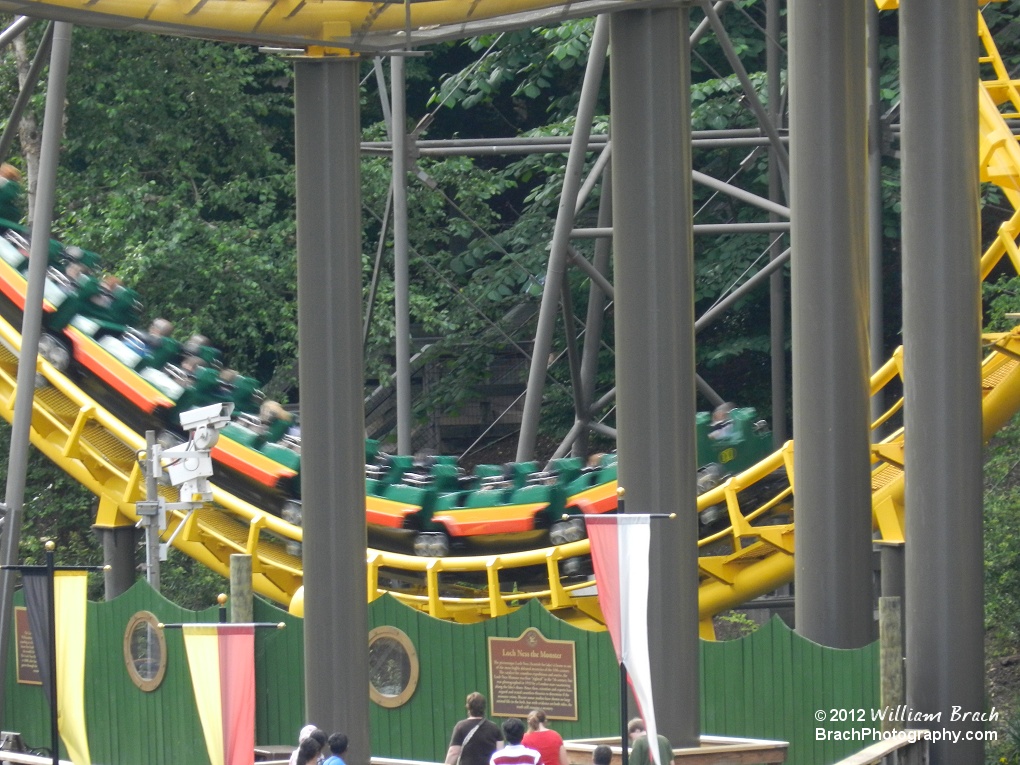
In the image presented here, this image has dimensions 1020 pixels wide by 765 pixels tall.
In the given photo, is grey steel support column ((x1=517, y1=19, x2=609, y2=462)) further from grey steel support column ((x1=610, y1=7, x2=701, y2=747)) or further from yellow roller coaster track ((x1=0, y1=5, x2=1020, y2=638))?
grey steel support column ((x1=610, y1=7, x2=701, y2=747))

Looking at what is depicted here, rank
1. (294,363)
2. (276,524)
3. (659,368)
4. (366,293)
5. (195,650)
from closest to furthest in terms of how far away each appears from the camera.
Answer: (195,650) < (659,368) < (276,524) < (366,293) < (294,363)

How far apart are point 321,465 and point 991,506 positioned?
8.78 meters

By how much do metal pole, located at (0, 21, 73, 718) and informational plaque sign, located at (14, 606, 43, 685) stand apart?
194 centimetres

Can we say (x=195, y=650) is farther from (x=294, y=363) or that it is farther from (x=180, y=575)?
(x=294, y=363)

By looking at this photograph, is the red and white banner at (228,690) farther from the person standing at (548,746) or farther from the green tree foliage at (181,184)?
the green tree foliage at (181,184)

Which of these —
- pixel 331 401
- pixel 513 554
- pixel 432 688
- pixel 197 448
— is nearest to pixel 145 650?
pixel 197 448

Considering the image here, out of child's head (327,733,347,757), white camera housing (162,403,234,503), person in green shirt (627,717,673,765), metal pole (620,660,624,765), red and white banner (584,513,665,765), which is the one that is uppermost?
white camera housing (162,403,234,503)

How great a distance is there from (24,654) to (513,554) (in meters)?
4.07

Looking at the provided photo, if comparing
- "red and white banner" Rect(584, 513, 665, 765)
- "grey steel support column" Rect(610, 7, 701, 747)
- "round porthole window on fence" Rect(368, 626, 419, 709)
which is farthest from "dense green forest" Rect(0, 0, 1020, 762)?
"red and white banner" Rect(584, 513, 665, 765)

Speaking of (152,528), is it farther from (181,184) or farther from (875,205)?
(181,184)

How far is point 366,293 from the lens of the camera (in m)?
23.2

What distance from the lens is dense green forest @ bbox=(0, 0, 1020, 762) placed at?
71.2 ft

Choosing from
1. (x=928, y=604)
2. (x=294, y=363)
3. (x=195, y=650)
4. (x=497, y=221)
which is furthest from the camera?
(x=497, y=221)

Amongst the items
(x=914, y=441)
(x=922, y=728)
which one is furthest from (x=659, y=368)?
(x=922, y=728)
